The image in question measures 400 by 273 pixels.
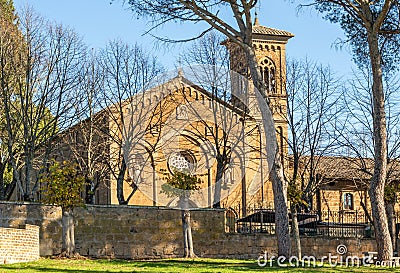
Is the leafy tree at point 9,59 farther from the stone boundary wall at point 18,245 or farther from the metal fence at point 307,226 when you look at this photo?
the metal fence at point 307,226

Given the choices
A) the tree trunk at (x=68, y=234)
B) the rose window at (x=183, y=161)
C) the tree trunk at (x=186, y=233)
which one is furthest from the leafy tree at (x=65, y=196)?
the rose window at (x=183, y=161)

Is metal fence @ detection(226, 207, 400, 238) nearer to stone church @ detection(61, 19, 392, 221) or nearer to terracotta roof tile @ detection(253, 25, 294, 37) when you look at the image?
stone church @ detection(61, 19, 392, 221)

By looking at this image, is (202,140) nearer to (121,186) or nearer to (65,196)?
(121,186)

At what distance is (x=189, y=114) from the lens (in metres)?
36.3

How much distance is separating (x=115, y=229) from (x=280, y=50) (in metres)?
25.7

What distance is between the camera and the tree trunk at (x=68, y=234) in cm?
2077

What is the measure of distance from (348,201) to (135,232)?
25.2 m

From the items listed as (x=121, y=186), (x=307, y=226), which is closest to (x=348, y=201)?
(x=307, y=226)

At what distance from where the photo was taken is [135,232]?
24094 mm

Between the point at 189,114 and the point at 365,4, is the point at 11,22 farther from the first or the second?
the point at 365,4

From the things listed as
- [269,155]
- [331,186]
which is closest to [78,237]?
[269,155]

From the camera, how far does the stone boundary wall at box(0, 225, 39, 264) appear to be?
59.6 ft

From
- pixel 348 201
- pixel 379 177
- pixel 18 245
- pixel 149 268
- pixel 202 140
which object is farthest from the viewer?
pixel 348 201

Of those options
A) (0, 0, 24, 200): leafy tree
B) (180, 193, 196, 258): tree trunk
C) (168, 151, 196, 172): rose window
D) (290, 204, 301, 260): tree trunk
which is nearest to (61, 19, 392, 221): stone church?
(168, 151, 196, 172): rose window
